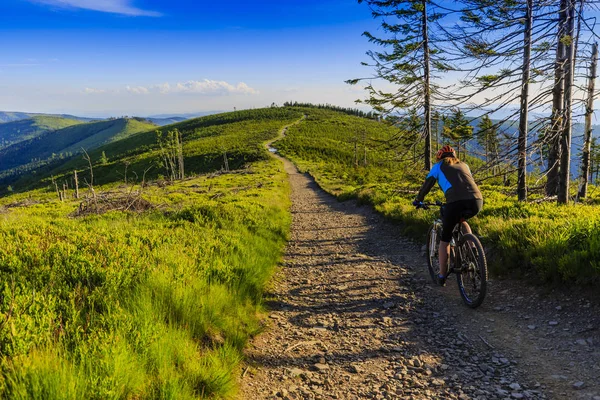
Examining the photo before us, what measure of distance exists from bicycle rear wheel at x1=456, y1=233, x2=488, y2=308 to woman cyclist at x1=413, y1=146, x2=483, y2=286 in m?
0.27

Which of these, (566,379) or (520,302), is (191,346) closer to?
(566,379)

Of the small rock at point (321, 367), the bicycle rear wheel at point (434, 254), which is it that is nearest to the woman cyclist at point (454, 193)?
the bicycle rear wheel at point (434, 254)

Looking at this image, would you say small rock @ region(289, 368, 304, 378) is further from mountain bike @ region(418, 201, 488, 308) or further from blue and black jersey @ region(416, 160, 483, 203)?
blue and black jersey @ region(416, 160, 483, 203)

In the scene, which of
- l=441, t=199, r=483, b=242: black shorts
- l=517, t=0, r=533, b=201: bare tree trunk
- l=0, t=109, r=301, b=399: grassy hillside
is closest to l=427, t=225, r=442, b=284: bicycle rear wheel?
l=441, t=199, r=483, b=242: black shorts

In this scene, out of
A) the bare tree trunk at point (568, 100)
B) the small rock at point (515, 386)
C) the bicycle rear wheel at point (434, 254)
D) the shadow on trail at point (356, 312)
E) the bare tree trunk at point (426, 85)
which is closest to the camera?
the small rock at point (515, 386)

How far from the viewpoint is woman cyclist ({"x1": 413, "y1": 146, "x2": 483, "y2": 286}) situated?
5.00 m

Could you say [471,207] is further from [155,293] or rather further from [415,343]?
[155,293]

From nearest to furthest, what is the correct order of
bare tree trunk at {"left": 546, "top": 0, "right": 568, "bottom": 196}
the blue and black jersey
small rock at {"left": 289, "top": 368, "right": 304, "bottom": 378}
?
A: small rock at {"left": 289, "top": 368, "right": 304, "bottom": 378}
the blue and black jersey
bare tree trunk at {"left": 546, "top": 0, "right": 568, "bottom": 196}

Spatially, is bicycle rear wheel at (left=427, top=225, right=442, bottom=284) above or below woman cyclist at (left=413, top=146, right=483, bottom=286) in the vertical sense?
below

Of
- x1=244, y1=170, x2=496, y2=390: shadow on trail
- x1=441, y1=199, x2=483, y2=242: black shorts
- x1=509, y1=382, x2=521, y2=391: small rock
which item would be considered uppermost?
x1=441, y1=199, x2=483, y2=242: black shorts

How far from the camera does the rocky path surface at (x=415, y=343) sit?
130 inches

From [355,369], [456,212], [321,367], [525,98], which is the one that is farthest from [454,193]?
[525,98]

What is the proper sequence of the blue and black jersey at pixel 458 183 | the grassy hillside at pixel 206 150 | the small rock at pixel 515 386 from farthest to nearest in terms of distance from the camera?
the grassy hillside at pixel 206 150
the blue and black jersey at pixel 458 183
the small rock at pixel 515 386

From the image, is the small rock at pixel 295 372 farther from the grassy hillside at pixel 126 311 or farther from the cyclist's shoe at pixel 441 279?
the cyclist's shoe at pixel 441 279
